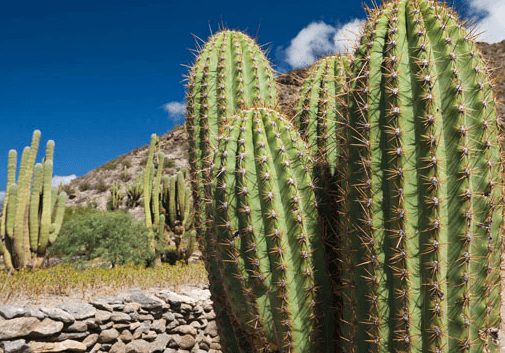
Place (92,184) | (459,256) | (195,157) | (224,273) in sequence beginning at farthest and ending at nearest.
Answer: (92,184)
(195,157)
(224,273)
(459,256)

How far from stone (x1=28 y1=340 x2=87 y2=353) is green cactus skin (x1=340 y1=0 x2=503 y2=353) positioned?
5273 millimetres

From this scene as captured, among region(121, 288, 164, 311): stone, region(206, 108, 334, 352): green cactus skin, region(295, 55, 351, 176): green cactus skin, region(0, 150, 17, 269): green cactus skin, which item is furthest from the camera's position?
region(0, 150, 17, 269): green cactus skin

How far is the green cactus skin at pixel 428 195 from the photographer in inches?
68.6

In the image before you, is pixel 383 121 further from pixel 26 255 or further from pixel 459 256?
pixel 26 255

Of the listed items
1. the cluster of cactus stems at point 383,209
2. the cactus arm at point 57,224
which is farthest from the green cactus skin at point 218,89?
the cactus arm at point 57,224

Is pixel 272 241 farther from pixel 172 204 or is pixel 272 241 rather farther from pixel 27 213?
pixel 172 204

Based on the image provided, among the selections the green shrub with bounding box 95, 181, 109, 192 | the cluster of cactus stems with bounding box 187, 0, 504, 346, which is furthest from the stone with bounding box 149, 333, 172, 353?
the green shrub with bounding box 95, 181, 109, 192

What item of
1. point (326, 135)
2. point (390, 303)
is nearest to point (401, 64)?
point (326, 135)

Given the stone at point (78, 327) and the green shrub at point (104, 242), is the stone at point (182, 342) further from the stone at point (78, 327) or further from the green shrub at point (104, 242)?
the green shrub at point (104, 242)

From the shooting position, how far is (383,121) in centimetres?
186

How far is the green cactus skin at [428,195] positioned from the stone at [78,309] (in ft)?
17.2

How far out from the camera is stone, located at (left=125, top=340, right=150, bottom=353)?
21.3 feet

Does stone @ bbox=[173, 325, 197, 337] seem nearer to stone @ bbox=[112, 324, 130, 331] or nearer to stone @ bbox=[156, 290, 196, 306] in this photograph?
stone @ bbox=[156, 290, 196, 306]

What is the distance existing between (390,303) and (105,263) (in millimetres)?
9244
